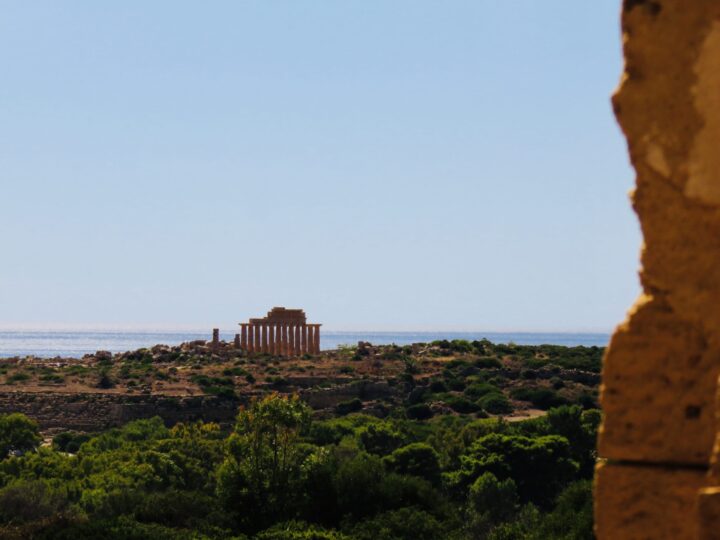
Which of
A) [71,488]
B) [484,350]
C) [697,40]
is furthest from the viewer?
[484,350]

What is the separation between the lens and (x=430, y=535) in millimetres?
26156

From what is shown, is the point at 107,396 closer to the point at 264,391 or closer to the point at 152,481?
the point at 264,391

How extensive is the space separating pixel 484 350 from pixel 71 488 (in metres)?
53.4

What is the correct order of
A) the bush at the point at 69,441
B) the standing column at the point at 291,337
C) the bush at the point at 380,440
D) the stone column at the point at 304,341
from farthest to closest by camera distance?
the standing column at the point at 291,337
the stone column at the point at 304,341
the bush at the point at 69,441
the bush at the point at 380,440

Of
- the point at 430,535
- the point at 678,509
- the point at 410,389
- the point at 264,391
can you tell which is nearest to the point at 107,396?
the point at 264,391

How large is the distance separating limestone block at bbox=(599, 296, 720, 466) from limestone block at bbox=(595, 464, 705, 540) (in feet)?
0.15

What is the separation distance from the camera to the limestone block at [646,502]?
3.86 meters

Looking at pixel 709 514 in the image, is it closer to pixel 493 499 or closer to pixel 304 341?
pixel 493 499

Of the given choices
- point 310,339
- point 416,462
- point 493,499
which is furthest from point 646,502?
point 310,339

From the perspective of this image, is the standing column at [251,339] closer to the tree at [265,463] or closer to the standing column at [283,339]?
the standing column at [283,339]

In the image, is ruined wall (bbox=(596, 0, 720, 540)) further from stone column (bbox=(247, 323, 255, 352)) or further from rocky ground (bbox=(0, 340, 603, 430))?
stone column (bbox=(247, 323, 255, 352))

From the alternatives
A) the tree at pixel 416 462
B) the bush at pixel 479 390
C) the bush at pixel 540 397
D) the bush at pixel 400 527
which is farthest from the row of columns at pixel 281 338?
the bush at pixel 400 527

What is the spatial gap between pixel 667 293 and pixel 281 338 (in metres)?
87.8

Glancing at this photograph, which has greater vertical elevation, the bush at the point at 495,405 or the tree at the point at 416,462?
the bush at the point at 495,405
